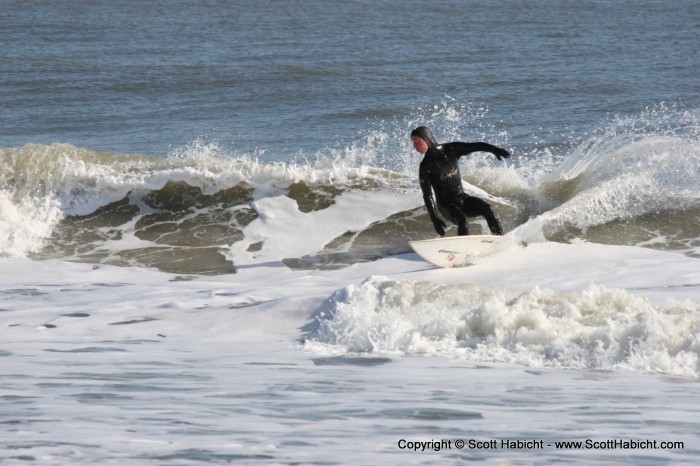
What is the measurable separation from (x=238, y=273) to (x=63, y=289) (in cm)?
204

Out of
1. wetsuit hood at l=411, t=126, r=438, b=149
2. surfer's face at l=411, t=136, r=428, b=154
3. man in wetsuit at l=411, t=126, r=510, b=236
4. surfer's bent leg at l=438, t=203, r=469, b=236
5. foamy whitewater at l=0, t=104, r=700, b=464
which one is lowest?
foamy whitewater at l=0, t=104, r=700, b=464

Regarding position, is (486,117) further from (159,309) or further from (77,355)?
(77,355)

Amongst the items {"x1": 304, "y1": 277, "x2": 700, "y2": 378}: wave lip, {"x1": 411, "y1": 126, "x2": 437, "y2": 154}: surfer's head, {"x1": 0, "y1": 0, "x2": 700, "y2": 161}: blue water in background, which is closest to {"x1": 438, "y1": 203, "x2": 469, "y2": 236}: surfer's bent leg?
{"x1": 411, "y1": 126, "x2": 437, "y2": 154}: surfer's head

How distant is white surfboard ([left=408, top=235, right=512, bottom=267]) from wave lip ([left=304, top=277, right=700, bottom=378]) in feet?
5.93

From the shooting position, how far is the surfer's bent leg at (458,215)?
34.3 feet

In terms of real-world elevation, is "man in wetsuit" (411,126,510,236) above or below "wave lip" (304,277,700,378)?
above

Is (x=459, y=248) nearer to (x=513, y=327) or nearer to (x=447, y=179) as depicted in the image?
(x=447, y=179)

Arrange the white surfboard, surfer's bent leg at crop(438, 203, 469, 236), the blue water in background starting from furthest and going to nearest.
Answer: the blue water in background < surfer's bent leg at crop(438, 203, 469, 236) < the white surfboard

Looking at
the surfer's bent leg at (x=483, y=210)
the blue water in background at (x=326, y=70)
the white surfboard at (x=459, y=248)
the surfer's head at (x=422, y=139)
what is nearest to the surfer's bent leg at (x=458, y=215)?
the surfer's bent leg at (x=483, y=210)

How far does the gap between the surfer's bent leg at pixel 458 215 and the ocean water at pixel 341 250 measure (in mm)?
406

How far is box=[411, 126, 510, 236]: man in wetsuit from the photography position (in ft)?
33.8

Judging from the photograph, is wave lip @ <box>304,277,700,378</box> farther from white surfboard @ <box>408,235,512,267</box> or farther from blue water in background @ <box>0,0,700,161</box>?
blue water in background @ <box>0,0,700,161</box>

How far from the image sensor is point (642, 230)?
1212 cm

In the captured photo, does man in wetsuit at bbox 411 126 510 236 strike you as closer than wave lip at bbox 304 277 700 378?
No
